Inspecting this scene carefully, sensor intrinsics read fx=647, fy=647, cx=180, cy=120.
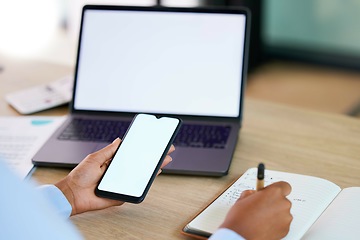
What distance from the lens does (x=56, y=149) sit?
140 cm

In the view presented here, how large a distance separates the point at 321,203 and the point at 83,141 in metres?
0.55

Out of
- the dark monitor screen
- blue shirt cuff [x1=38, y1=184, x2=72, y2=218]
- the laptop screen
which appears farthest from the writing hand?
the dark monitor screen

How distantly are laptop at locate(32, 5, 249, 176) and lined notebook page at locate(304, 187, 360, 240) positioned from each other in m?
0.31

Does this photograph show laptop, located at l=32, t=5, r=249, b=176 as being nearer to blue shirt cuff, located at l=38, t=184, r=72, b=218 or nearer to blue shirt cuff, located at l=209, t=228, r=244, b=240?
blue shirt cuff, located at l=38, t=184, r=72, b=218

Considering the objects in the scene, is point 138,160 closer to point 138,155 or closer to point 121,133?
point 138,155

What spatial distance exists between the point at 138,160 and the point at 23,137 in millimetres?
395

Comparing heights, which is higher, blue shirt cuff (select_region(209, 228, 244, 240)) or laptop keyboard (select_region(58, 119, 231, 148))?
blue shirt cuff (select_region(209, 228, 244, 240))

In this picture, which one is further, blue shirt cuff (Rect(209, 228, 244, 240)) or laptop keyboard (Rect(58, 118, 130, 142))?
laptop keyboard (Rect(58, 118, 130, 142))

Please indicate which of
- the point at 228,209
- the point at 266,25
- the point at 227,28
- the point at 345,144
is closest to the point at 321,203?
the point at 228,209

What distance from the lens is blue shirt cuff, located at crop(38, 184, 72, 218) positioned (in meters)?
1.14

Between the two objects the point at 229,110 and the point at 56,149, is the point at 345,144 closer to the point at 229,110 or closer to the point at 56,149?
the point at 229,110

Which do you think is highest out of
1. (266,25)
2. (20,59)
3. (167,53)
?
(167,53)

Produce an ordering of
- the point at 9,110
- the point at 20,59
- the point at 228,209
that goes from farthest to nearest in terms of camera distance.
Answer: the point at 20,59 < the point at 9,110 < the point at 228,209

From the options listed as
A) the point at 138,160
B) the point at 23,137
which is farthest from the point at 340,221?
the point at 23,137
